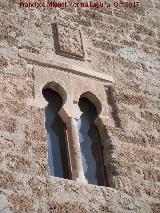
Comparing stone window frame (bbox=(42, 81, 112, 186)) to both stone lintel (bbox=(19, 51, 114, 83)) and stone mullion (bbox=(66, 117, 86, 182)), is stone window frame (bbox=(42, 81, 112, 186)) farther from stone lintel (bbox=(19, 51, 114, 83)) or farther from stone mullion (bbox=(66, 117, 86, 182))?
Answer: stone lintel (bbox=(19, 51, 114, 83))

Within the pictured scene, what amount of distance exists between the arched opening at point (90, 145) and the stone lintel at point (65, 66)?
0.69 feet

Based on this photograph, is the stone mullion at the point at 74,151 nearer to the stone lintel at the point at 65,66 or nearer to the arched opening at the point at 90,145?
the arched opening at the point at 90,145

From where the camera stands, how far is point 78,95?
12.9 feet

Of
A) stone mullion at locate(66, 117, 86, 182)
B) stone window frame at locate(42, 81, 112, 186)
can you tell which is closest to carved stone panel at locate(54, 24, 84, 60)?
stone window frame at locate(42, 81, 112, 186)

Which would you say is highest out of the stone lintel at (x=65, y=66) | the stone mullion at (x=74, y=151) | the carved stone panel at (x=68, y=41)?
the carved stone panel at (x=68, y=41)

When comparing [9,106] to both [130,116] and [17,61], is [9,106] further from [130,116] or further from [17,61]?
[130,116]

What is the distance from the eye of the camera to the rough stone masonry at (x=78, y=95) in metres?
3.28

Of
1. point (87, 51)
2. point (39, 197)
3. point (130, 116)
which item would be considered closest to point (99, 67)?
point (87, 51)

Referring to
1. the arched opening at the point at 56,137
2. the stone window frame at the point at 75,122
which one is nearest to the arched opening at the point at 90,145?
the stone window frame at the point at 75,122

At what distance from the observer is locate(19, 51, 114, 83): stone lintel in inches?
154

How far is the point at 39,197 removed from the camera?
3.18m

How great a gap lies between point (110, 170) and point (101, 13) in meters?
1.70

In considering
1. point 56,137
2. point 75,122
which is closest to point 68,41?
point 75,122

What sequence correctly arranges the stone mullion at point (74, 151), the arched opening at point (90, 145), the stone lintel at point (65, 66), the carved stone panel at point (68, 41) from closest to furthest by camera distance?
the stone mullion at point (74, 151)
the arched opening at point (90, 145)
the stone lintel at point (65, 66)
the carved stone panel at point (68, 41)
